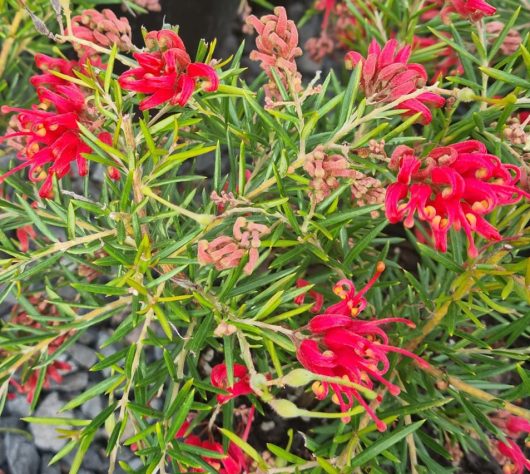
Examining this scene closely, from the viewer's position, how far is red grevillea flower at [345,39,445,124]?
0.67 meters

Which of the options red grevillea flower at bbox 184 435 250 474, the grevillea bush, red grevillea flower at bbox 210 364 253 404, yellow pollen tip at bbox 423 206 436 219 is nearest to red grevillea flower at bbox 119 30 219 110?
the grevillea bush

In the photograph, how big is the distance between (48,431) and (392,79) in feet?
3.43

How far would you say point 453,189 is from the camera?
1.95 feet

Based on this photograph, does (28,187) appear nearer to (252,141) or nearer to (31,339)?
(31,339)

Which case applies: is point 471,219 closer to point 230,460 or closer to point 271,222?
point 271,222

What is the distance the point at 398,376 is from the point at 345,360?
340 millimetres

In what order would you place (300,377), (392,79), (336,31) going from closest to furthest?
(300,377) → (392,79) → (336,31)

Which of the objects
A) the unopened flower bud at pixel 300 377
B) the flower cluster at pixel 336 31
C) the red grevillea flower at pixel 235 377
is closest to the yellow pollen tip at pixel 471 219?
the unopened flower bud at pixel 300 377

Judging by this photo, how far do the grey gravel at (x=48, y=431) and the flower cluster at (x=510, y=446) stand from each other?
2.83 ft

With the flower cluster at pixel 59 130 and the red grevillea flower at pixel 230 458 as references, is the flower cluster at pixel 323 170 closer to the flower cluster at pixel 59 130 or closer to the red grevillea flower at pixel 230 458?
the flower cluster at pixel 59 130

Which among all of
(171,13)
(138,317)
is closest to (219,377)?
(138,317)

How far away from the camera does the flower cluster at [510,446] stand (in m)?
0.85

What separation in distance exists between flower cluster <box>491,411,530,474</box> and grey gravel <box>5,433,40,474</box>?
91cm

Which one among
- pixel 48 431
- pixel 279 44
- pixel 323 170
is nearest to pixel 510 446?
pixel 323 170
